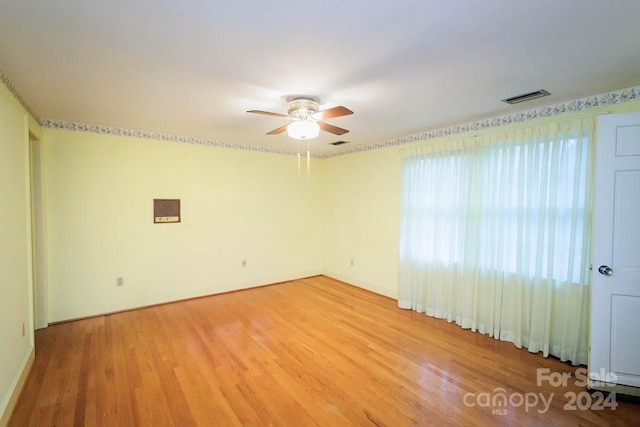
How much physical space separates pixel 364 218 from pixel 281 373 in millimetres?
3043

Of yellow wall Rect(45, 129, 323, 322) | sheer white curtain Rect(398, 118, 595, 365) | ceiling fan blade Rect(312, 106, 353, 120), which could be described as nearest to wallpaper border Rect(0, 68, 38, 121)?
yellow wall Rect(45, 129, 323, 322)

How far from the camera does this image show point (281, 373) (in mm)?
2588

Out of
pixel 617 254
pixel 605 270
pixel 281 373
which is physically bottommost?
pixel 281 373

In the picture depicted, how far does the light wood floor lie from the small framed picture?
1299mm

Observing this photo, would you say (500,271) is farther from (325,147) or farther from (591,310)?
(325,147)

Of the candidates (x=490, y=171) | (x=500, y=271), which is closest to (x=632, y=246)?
(x=500, y=271)

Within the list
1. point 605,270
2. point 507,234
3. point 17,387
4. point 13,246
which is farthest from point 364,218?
point 17,387

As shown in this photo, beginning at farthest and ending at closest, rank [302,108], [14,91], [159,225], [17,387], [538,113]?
[159,225] → [538,113] → [302,108] → [14,91] → [17,387]

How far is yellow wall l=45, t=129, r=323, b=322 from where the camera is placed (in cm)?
365

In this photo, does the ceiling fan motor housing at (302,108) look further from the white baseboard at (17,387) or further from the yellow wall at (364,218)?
the white baseboard at (17,387)

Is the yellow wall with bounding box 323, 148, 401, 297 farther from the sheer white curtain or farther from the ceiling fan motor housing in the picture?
the ceiling fan motor housing

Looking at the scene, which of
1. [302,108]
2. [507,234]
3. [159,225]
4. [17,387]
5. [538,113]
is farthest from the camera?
[159,225]

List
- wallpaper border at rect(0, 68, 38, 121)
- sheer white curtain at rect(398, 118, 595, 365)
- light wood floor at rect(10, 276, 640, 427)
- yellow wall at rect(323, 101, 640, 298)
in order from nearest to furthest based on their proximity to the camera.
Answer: light wood floor at rect(10, 276, 640, 427) < wallpaper border at rect(0, 68, 38, 121) < sheer white curtain at rect(398, 118, 595, 365) < yellow wall at rect(323, 101, 640, 298)

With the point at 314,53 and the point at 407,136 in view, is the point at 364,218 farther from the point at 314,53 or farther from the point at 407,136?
the point at 314,53
